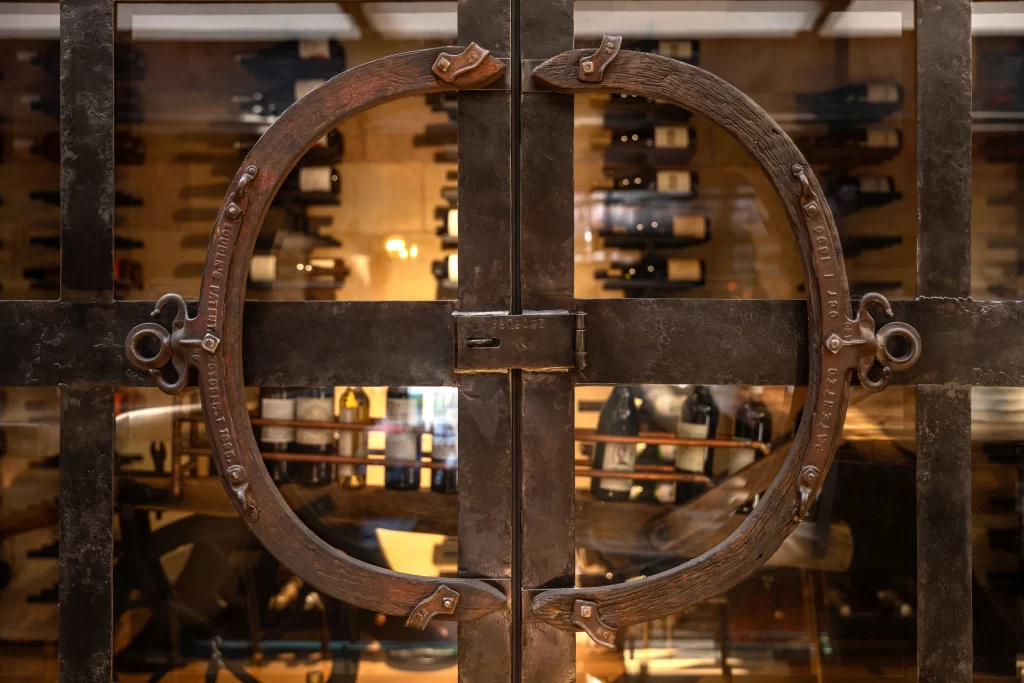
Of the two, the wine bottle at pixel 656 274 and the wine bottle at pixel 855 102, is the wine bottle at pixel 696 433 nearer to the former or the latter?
the wine bottle at pixel 656 274

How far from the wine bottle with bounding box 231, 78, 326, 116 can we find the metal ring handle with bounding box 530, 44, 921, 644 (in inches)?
21.2

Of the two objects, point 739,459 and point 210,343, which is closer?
point 210,343

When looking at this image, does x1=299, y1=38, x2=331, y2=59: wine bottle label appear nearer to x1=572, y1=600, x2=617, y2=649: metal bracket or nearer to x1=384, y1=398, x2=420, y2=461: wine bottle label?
x1=384, y1=398, x2=420, y2=461: wine bottle label

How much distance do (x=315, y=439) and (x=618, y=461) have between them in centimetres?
68

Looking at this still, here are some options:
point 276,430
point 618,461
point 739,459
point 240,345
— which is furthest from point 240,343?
→ point 739,459

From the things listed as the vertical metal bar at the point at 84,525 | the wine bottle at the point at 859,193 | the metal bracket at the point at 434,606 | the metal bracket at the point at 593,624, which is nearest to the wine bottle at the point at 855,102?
the wine bottle at the point at 859,193

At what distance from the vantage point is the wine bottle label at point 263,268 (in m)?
1.37

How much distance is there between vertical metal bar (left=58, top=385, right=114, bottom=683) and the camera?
1.31 m

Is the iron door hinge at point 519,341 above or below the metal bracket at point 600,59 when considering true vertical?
below

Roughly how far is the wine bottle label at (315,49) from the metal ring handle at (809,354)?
48 cm

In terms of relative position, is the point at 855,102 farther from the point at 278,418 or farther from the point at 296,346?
the point at 278,418

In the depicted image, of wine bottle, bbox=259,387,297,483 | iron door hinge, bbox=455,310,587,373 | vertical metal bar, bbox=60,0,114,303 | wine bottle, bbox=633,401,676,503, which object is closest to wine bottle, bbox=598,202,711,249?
iron door hinge, bbox=455,310,587,373

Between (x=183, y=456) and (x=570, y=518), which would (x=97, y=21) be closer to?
(x=183, y=456)

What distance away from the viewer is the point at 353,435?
1.37m
